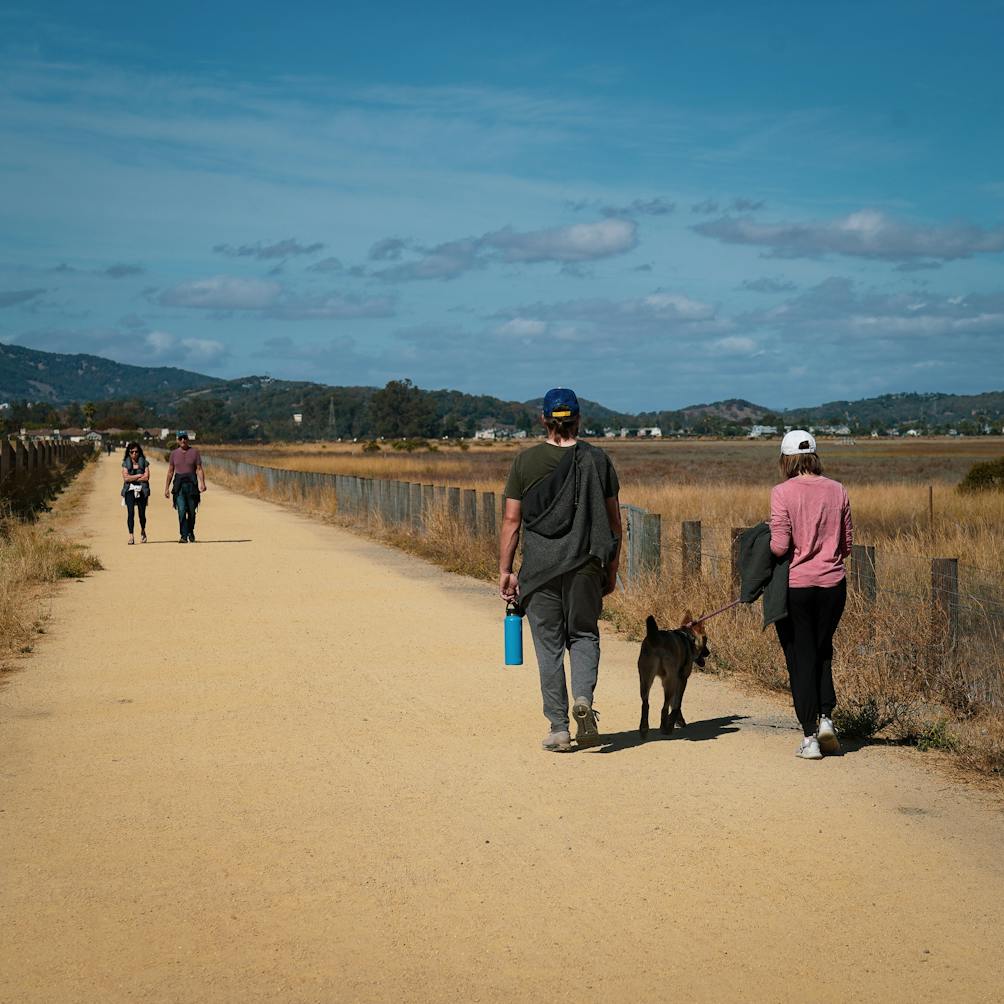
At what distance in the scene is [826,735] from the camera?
7199mm

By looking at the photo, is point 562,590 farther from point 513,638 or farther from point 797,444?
point 797,444

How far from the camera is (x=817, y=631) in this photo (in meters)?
7.25

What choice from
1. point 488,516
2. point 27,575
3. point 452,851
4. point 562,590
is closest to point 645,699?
point 562,590

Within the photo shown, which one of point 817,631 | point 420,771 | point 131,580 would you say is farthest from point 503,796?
point 131,580

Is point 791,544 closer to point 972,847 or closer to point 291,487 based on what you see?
point 972,847

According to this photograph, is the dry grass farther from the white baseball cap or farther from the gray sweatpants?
the white baseball cap

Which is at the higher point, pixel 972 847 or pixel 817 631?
pixel 817 631

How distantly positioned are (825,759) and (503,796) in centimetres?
189

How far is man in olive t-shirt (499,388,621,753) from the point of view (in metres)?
7.21

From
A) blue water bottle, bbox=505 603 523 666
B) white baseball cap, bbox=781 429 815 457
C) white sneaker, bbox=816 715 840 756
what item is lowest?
white sneaker, bbox=816 715 840 756

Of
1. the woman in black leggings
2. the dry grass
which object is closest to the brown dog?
the dry grass

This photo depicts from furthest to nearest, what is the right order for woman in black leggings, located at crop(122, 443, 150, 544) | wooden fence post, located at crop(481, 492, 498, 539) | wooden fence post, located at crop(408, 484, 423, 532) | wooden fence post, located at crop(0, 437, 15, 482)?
wooden fence post, located at crop(0, 437, 15, 482), wooden fence post, located at crop(408, 484, 423, 532), woman in black leggings, located at crop(122, 443, 150, 544), wooden fence post, located at crop(481, 492, 498, 539)

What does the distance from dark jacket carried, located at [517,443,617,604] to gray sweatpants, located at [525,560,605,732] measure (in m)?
0.07

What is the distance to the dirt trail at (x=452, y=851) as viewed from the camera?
4.38 meters
